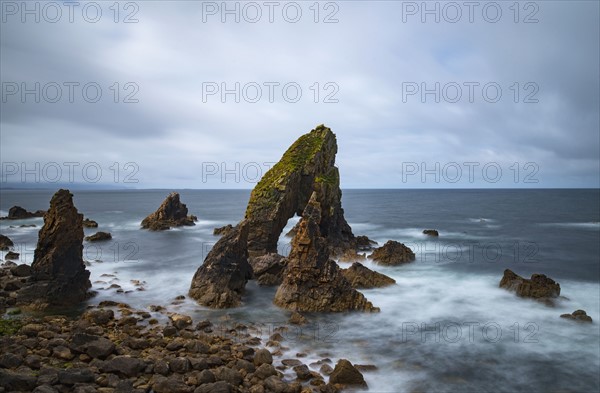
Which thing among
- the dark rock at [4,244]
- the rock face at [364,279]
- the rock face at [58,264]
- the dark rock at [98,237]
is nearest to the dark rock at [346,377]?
the rock face at [364,279]

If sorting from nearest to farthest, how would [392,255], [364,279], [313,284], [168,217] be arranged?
1. [313,284]
2. [364,279]
3. [392,255]
4. [168,217]

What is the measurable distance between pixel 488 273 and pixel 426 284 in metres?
7.63

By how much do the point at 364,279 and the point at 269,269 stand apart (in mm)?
6331

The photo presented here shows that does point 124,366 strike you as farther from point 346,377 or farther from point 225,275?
point 225,275

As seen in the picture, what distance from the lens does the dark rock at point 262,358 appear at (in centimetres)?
1358

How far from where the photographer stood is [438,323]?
19828 mm

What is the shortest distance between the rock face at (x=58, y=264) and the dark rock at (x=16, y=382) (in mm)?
9882

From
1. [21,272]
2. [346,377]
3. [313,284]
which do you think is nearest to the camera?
[346,377]

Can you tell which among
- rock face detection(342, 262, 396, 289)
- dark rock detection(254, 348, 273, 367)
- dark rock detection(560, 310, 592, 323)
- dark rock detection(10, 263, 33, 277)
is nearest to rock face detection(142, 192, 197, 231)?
dark rock detection(10, 263, 33, 277)

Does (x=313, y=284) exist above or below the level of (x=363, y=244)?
above

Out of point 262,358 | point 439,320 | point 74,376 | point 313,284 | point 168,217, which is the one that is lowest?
point 439,320

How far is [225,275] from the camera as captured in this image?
2220 cm

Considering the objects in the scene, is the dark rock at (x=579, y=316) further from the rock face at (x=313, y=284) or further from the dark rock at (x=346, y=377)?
the dark rock at (x=346, y=377)

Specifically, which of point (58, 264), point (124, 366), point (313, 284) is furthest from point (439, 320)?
point (58, 264)
